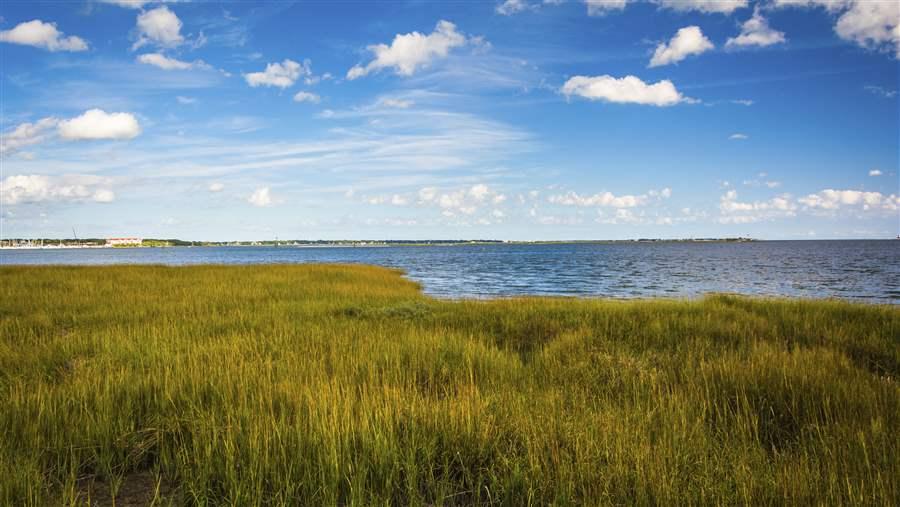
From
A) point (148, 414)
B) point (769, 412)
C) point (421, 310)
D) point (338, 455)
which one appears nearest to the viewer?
point (338, 455)

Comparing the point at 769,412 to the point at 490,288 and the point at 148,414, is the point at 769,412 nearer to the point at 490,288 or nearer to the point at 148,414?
the point at 148,414

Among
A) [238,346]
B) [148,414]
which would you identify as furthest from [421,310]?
[148,414]

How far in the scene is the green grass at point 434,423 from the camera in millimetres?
3369

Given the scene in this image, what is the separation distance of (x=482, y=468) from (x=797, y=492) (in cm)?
219

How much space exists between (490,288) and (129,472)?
1074 inches

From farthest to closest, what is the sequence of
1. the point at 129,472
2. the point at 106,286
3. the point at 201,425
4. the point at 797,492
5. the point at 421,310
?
the point at 106,286
the point at 421,310
the point at 201,425
the point at 129,472
the point at 797,492

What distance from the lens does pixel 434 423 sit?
425 cm

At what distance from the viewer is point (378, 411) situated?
426 cm

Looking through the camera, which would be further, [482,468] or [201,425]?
[201,425]

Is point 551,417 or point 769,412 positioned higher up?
point 551,417

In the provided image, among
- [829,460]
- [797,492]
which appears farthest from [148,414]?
[829,460]

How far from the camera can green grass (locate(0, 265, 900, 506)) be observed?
337 cm

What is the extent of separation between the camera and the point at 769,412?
530cm

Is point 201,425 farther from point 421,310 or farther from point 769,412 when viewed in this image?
point 421,310
